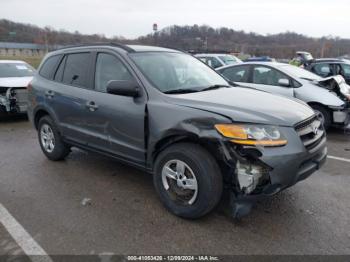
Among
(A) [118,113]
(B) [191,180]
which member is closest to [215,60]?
(A) [118,113]

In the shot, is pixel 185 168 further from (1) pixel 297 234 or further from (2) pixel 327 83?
(2) pixel 327 83

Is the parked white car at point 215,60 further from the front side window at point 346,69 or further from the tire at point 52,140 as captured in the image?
the tire at point 52,140

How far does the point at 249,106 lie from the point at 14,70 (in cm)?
833

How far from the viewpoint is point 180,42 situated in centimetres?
2266

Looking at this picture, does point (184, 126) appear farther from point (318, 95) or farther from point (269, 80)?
point (269, 80)

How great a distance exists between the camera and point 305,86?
6.67m

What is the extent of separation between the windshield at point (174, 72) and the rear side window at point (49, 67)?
1.72 metres

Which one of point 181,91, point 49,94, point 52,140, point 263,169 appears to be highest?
point 181,91

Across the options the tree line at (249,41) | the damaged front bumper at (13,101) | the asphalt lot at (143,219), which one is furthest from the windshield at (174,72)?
the tree line at (249,41)

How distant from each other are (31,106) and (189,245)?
3.76 meters

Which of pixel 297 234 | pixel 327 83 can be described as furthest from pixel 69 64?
pixel 327 83

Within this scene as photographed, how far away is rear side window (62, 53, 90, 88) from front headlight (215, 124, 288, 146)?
2191 mm

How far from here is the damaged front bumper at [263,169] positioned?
2.78 metres

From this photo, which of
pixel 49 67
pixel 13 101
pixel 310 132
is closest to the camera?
pixel 310 132
